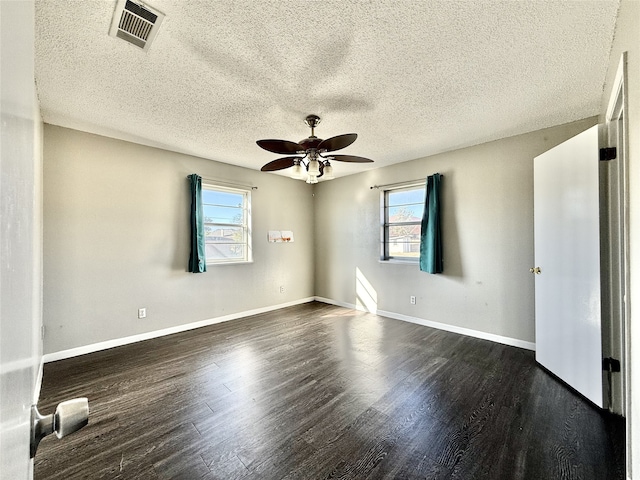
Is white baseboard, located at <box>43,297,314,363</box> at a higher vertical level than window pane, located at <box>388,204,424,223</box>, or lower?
lower

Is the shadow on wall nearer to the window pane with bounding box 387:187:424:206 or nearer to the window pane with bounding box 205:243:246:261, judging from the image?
the window pane with bounding box 387:187:424:206

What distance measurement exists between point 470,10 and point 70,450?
353cm

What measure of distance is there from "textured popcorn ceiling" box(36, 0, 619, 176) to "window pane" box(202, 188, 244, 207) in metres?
1.16

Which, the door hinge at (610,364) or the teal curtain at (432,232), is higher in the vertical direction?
the teal curtain at (432,232)

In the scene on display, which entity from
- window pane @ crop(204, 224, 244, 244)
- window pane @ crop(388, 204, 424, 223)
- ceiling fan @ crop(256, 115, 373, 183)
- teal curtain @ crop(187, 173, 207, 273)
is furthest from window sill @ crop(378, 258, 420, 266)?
teal curtain @ crop(187, 173, 207, 273)

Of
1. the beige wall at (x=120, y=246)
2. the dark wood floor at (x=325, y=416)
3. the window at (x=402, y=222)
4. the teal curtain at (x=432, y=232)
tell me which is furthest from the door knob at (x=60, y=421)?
the window at (x=402, y=222)

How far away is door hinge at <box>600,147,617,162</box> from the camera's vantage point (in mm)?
1960

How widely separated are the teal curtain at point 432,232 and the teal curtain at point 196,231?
3.14m

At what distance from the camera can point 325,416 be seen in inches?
75.7

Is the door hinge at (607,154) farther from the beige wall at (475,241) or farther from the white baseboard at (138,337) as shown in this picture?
the white baseboard at (138,337)

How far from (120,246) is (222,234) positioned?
4.51ft

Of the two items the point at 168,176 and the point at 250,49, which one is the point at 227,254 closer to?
the point at 168,176

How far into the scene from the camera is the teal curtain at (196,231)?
12.2 feet

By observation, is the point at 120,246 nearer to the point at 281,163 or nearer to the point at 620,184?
the point at 281,163
